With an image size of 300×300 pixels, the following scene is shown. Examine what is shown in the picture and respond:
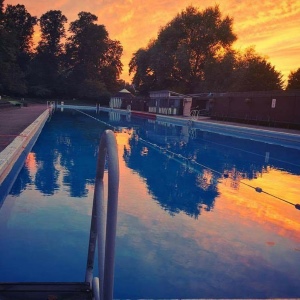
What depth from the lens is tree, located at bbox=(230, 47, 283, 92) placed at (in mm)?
44188

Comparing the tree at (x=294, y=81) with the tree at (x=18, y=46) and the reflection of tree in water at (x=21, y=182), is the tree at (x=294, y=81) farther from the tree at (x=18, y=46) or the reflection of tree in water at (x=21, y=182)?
the tree at (x=18, y=46)

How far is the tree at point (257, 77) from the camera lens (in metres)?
44.2

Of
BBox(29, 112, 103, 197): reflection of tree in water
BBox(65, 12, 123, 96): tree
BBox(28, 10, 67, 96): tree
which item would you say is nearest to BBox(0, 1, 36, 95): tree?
BBox(28, 10, 67, 96): tree

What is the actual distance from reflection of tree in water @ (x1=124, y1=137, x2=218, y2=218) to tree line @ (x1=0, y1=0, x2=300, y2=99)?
33.0 meters

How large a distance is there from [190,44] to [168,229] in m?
55.1

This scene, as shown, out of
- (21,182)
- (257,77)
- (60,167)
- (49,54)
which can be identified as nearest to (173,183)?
(60,167)

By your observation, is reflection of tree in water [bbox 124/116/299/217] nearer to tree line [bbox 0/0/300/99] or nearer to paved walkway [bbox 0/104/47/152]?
paved walkway [bbox 0/104/47/152]

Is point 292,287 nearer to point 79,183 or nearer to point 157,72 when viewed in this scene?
point 79,183

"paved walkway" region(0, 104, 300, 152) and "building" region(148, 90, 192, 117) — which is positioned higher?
"building" region(148, 90, 192, 117)

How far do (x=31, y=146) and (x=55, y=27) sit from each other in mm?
71601

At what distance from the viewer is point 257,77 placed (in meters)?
44.2

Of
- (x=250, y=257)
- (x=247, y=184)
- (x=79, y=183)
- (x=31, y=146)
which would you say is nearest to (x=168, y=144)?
(x=31, y=146)

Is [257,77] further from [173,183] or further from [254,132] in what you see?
[173,183]

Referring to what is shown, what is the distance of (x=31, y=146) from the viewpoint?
1411cm
